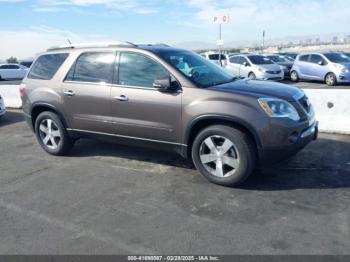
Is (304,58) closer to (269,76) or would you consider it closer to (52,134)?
(269,76)

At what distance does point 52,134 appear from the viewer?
596 centimetres

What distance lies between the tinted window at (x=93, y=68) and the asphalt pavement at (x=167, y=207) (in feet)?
4.42

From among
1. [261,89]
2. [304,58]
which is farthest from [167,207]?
[304,58]

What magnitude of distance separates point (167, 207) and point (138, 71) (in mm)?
2008

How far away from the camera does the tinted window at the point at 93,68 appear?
5.15 metres

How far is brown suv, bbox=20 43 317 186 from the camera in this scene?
418cm

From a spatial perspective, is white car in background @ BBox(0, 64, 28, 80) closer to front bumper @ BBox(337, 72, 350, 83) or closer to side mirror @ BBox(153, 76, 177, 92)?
front bumper @ BBox(337, 72, 350, 83)

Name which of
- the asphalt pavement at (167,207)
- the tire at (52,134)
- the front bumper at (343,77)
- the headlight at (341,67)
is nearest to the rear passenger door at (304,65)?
the headlight at (341,67)

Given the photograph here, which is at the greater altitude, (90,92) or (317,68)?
(90,92)

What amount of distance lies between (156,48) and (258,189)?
2.46m

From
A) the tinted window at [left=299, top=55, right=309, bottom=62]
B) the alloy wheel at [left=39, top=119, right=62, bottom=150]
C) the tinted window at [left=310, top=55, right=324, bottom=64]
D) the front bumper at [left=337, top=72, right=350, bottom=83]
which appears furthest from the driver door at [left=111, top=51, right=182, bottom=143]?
the tinted window at [left=299, top=55, right=309, bottom=62]

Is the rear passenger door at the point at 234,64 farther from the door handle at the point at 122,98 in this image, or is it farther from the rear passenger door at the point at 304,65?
the door handle at the point at 122,98

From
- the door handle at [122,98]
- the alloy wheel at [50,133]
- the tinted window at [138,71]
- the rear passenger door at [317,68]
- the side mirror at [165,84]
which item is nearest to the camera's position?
the side mirror at [165,84]

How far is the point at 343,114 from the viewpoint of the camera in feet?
22.0
